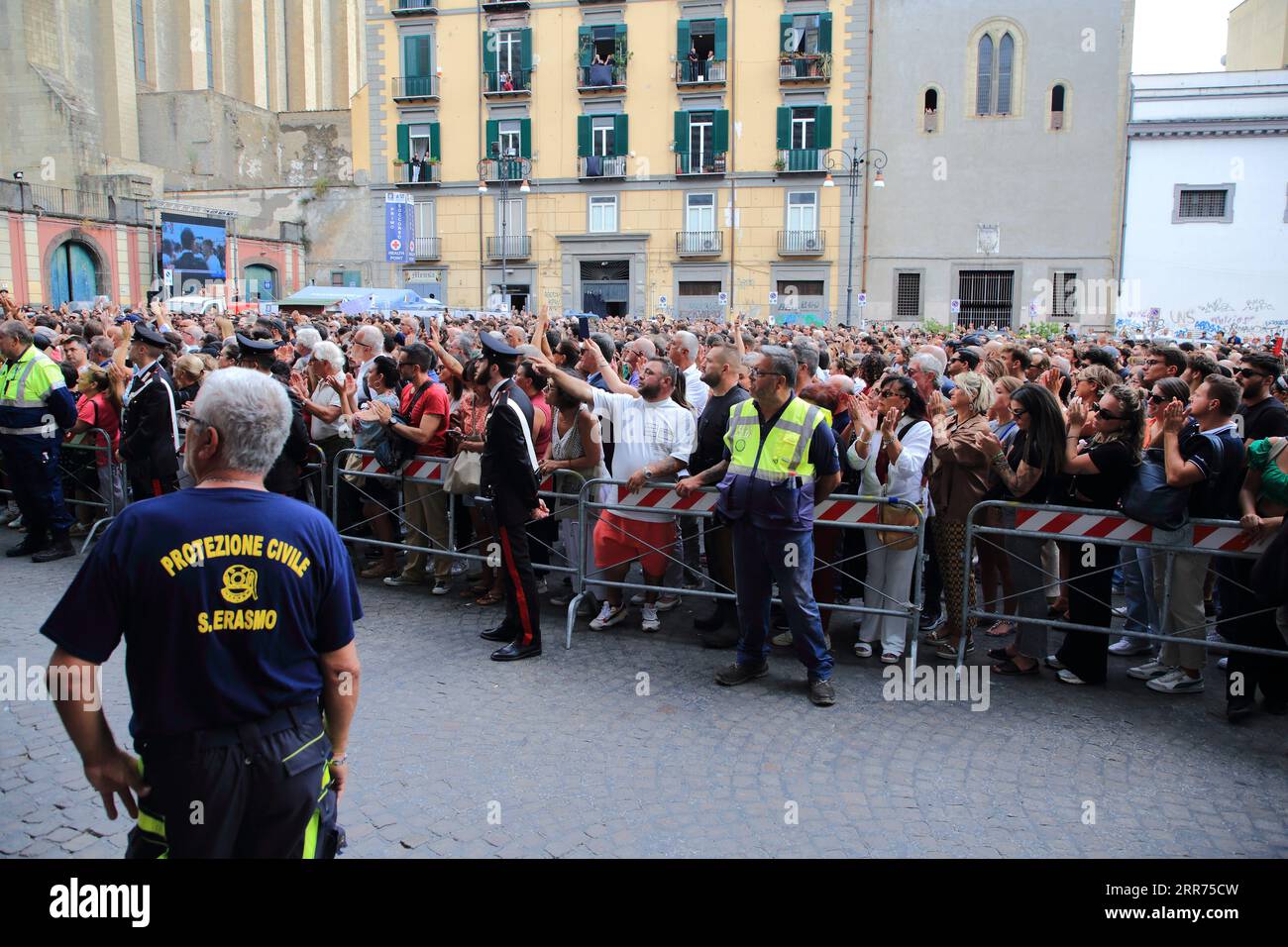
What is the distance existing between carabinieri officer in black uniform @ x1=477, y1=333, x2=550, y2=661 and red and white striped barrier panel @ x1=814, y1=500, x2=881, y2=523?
1.84m

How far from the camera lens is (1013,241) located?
35656 millimetres

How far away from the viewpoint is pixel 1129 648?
6469 millimetres

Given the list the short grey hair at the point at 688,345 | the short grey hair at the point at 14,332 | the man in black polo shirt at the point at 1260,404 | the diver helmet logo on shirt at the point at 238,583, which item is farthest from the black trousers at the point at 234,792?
the short grey hair at the point at 14,332

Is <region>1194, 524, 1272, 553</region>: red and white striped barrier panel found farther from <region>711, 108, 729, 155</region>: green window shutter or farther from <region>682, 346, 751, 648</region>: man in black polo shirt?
<region>711, 108, 729, 155</region>: green window shutter

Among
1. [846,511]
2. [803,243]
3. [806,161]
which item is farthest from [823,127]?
[846,511]

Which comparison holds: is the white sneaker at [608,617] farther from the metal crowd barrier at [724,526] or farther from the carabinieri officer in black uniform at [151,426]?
the carabinieri officer in black uniform at [151,426]

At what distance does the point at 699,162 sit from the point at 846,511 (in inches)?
1288

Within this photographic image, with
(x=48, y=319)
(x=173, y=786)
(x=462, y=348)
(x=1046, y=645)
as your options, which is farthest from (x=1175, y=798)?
(x=48, y=319)

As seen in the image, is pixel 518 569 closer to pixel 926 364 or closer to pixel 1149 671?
pixel 926 364

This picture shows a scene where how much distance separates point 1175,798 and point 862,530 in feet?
8.56

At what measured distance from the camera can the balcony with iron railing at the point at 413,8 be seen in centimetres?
3775

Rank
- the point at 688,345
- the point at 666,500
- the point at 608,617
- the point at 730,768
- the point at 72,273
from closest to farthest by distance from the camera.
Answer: the point at 730,768 → the point at 666,500 → the point at 608,617 → the point at 688,345 → the point at 72,273

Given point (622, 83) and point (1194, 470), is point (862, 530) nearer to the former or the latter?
point (1194, 470)
